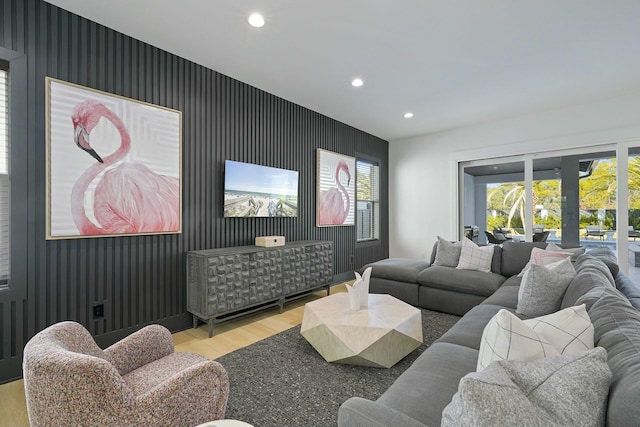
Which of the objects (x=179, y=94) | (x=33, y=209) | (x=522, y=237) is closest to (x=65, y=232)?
(x=33, y=209)

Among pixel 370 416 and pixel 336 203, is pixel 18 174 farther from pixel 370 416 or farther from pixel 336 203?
pixel 336 203

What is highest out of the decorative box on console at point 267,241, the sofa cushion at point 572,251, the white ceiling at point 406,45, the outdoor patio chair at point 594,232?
the white ceiling at point 406,45

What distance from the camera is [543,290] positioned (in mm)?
2148

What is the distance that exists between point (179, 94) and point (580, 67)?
173 inches

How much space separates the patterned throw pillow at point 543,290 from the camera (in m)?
2.13

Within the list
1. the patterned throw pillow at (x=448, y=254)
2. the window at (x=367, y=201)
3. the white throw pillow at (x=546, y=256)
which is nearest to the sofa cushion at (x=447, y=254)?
the patterned throw pillow at (x=448, y=254)

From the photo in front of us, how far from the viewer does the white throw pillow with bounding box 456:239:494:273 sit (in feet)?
12.3

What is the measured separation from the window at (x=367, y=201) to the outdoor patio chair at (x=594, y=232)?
3328 millimetres

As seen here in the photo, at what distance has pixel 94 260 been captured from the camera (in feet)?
8.33

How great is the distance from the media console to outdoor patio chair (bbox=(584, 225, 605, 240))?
4.07 m

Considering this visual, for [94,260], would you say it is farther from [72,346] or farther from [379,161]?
[379,161]

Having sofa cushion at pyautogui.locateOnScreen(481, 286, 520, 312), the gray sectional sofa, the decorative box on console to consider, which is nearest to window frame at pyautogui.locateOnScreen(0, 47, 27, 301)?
the decorative box on console

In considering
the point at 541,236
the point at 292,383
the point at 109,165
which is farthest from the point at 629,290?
the point at 109,165

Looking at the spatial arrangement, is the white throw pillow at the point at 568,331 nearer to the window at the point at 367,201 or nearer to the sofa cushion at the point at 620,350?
the sofa cushion at the point at 620,350
